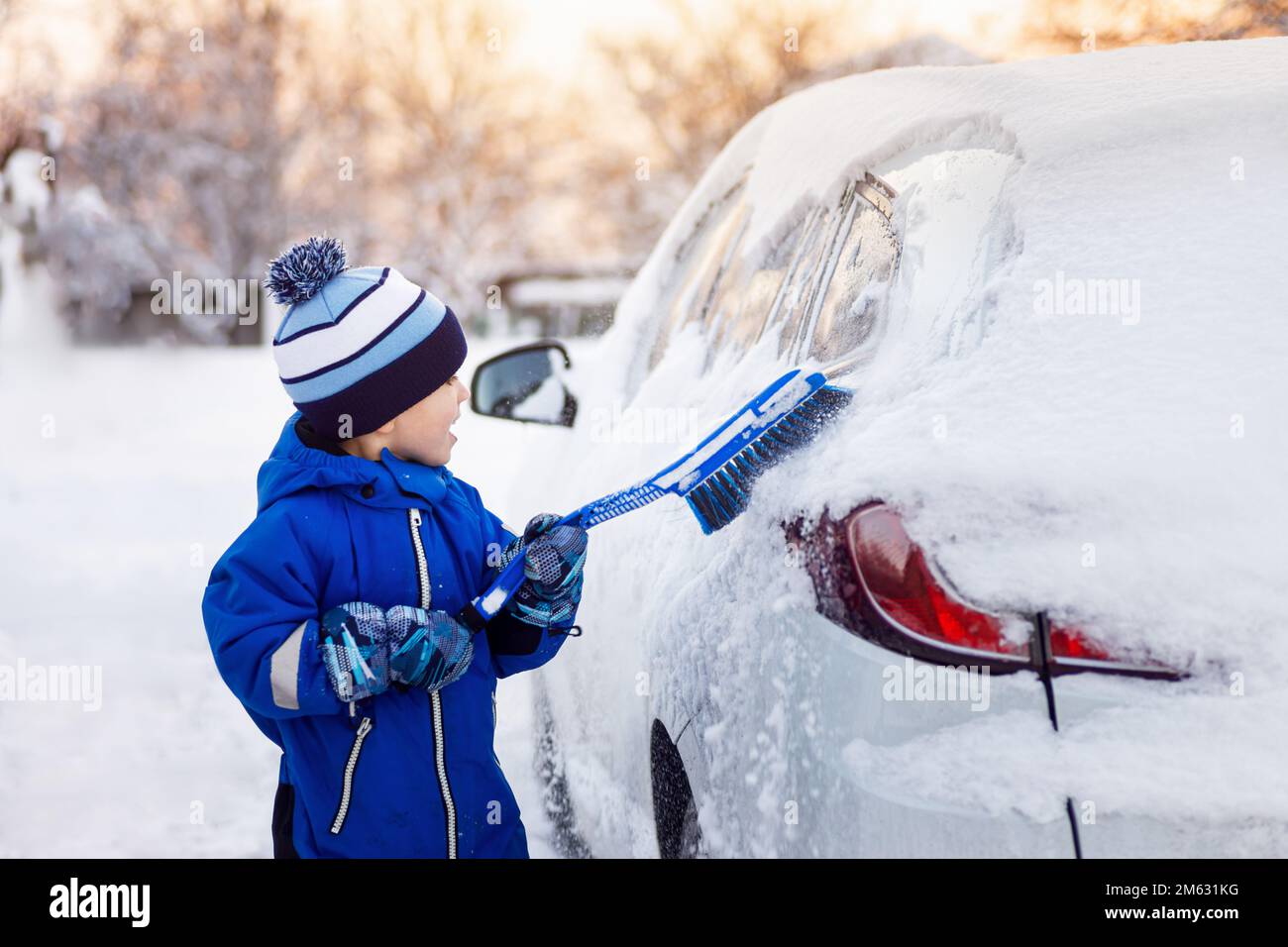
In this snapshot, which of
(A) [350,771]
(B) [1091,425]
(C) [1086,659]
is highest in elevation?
(B) [1091,425]

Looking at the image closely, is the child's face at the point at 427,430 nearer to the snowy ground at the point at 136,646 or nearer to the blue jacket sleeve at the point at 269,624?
the blue jacket sleeve at the point at 269,624

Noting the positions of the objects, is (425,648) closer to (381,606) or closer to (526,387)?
(381,606)

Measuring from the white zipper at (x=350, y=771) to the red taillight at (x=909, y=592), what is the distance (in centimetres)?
82

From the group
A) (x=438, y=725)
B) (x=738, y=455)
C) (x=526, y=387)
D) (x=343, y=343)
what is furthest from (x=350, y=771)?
(x=526, y=387)

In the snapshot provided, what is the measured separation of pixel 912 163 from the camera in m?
2.01

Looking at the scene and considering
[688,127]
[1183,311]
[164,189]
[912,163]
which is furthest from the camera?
[164,189]

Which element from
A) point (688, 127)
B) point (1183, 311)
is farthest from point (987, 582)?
point (688, 127)

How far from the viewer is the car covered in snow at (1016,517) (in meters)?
1.37

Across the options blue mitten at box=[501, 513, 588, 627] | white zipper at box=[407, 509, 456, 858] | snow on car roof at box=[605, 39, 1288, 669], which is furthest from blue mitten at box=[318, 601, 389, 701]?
snow on car roof at box=[605, 39, 1288, 669]

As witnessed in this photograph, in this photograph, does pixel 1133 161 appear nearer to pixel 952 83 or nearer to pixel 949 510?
pixel 952 83

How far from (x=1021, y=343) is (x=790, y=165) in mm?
1157

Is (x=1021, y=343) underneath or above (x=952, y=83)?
underneath

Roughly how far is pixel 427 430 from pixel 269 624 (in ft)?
1.39

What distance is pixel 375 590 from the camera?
6.08ft
